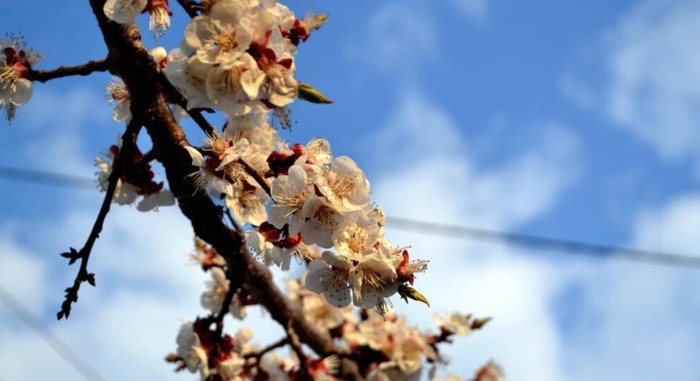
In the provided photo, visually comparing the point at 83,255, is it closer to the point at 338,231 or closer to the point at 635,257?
the point at 338,231

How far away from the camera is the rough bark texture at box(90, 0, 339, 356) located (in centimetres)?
132

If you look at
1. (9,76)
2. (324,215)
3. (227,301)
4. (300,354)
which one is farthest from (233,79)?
(300,354)

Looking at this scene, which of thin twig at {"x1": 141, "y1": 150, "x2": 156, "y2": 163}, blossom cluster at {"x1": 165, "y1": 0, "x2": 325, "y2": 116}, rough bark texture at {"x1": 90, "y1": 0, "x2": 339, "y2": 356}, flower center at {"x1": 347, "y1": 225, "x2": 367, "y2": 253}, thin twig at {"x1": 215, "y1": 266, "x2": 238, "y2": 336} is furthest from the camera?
thin twig at {"x1": 215, "y1": 266, "x2": 238, "y2": 336}

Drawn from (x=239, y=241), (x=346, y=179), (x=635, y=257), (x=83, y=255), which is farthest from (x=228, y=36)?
(x=635, y=257)

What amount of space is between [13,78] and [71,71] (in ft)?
0.45

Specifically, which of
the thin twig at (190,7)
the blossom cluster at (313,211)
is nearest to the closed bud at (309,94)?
the blossom cluster at (313,211)

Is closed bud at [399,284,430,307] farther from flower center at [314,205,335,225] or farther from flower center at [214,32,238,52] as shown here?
flower center at [214,32,238,52]

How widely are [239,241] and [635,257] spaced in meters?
2.87

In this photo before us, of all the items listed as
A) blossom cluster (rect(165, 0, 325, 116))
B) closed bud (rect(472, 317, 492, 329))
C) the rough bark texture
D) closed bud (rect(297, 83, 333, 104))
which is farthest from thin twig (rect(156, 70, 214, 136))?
closed bud (rect(472, 317, 492, 329))

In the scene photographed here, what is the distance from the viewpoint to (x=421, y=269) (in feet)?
3.85

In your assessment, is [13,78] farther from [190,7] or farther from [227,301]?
[227,301]

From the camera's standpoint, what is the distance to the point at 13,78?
56.0 inches

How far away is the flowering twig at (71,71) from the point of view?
140cm

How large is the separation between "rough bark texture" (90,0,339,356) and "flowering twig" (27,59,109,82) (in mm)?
32
